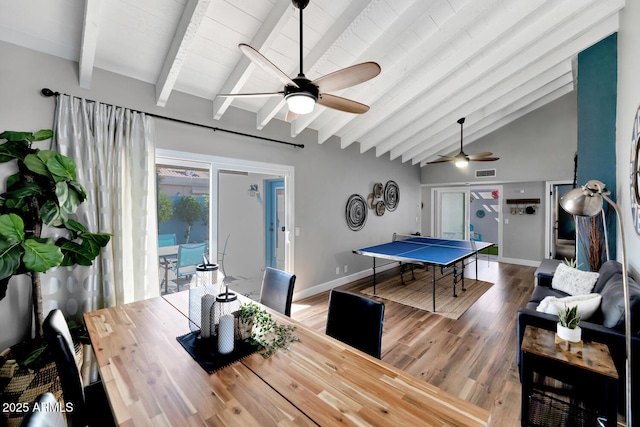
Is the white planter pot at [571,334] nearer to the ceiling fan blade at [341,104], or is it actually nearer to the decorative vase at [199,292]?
the ceiling fan blade at [341,104]

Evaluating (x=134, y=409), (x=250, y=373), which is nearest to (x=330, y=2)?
(x=250, y=373)

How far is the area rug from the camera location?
13.0 ft

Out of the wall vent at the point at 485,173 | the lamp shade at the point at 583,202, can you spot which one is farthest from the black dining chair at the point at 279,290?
the wall vent at the point at 485,173

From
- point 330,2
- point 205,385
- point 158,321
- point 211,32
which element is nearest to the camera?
point 205,385

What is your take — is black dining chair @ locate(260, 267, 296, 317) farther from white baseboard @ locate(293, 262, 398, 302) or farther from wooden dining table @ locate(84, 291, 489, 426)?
white baseboard @ locate(293, 262, 398, 302)

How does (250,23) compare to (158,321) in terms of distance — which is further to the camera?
(250,23)

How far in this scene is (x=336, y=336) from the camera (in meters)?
1.83

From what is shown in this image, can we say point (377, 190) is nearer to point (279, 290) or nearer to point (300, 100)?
point (279, 290)

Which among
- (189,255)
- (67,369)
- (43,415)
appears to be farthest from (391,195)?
(43,415)

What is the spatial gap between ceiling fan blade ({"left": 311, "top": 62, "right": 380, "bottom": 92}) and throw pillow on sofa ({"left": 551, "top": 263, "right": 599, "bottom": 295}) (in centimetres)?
318

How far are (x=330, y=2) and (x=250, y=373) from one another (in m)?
2.66

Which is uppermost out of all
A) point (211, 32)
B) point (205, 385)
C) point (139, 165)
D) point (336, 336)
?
point (211, 32)

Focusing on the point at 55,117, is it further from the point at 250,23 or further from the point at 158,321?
the point at 158,321

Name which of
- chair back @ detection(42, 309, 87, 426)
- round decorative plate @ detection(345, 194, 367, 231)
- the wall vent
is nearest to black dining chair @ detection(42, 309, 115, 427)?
chair back @ detection(42, 309, 87, 426)
